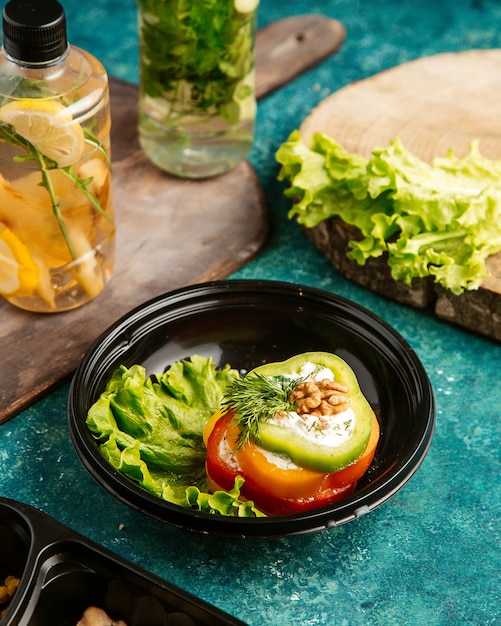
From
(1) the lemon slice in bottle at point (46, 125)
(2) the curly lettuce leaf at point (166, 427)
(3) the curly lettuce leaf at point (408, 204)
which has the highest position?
(1) the lemon slice in bottle at point (46, 125)

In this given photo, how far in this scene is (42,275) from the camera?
4.80 feet

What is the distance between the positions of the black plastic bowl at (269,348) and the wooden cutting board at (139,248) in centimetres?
15

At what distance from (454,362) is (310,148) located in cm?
48

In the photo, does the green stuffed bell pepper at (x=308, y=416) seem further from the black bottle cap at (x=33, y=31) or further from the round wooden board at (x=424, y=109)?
the round wooden board at (x=424, y=109)

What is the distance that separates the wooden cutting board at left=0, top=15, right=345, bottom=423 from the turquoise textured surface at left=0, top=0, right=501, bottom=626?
0.15ft

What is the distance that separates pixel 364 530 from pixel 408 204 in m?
0.58

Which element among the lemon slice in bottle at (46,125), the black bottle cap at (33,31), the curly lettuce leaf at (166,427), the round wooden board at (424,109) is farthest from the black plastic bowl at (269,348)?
the round wooden board at (424,109)

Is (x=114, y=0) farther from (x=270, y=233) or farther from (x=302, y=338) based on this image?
(x=302, y=338)

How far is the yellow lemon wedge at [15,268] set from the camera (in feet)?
4.63

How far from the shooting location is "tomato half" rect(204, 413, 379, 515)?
1.13 metres

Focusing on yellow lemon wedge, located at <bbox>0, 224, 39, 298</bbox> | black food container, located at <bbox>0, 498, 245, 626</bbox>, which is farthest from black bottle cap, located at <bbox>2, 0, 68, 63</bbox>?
black food container, located at <bbox>0, 498, 245, 626</bbox>

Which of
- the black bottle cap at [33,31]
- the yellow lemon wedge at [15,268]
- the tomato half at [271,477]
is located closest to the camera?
the tomato half at [271,477]

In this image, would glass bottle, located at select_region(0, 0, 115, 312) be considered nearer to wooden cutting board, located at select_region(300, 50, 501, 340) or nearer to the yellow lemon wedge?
the yellow lemon wedge

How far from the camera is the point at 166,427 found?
4.22 feet
